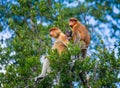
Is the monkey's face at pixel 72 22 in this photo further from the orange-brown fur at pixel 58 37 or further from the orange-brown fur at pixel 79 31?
the orange-brown fur at pixel 58 37

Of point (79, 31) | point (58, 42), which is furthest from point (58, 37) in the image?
point (79, 31)

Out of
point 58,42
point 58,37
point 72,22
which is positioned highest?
point 72,22

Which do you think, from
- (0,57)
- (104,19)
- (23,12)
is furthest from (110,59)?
(104,19)

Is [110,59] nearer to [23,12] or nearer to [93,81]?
[93,81]

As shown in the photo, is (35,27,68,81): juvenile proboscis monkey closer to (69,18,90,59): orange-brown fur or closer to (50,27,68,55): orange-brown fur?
(50,27,68,55): orange-brown fur

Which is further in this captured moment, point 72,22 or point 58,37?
point 72,22

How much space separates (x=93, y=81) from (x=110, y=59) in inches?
20.3

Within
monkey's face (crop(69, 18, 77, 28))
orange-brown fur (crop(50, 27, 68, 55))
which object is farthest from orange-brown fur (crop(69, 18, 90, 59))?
orange-brown fur (crop(50, 27, 68, 55))

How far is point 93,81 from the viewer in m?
8.21

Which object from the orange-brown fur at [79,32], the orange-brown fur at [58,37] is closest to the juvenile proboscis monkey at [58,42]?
the orange-brown fur at [58,37]

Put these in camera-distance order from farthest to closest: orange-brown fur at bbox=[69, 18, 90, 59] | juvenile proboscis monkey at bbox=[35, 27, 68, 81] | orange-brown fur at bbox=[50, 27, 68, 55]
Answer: orange-brown fur at bbox=[69, 18, 90, 59], orange-brown fur at bbox=[50, 27, 68, 55], juvenile proboscis monkey at bbox=[35, 27, 68, 81]

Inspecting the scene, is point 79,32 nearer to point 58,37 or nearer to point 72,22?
point 72,22

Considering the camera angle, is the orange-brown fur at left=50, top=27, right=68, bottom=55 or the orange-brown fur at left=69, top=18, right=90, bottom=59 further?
the orange-brown fur at left=69, top=18, right=90, bottom=59

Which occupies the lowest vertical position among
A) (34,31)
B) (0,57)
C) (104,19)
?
(0,57)
